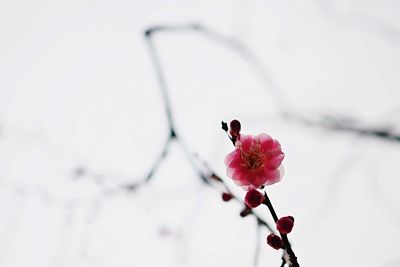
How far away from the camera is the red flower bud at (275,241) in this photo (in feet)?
3.03

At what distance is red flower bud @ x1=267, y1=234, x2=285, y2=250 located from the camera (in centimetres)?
92

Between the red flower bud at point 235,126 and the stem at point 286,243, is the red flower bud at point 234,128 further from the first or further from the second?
the stem at point 286,243

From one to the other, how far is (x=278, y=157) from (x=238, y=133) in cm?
27

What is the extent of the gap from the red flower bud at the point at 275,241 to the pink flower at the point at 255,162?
0.54 feet

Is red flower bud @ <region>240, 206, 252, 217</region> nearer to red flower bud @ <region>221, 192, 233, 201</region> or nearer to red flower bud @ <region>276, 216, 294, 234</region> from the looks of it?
red flower bud @ <region>221, 192, 233, 201</region>

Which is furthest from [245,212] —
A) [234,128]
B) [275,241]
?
[234,128]

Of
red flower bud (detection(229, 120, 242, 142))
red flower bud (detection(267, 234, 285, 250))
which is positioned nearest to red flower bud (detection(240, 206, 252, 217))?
red flower bud (detection(267, 234, 285, 250))

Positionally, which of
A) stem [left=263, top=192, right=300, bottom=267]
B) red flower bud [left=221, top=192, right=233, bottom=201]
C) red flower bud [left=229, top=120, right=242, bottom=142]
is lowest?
red flower bud [left=221, top=192, right=233, bottom=201]

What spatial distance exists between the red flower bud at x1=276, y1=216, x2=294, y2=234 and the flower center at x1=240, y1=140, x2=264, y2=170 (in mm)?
245

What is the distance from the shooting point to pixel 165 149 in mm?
1729

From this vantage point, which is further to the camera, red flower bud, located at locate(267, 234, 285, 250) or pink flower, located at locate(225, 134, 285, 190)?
pink flower, located at locate(225, 134, 285, 190)

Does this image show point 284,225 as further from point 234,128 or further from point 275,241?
point 234,128

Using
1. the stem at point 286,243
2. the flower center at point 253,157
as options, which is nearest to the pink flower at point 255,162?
the flower center at point 253,157

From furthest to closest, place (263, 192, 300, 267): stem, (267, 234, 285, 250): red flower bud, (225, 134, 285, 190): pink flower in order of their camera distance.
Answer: (225, 134, 285, 190): pink flower → (267, 234, 285, 250): red flower bud → (263, 192, 300, 267): stem
